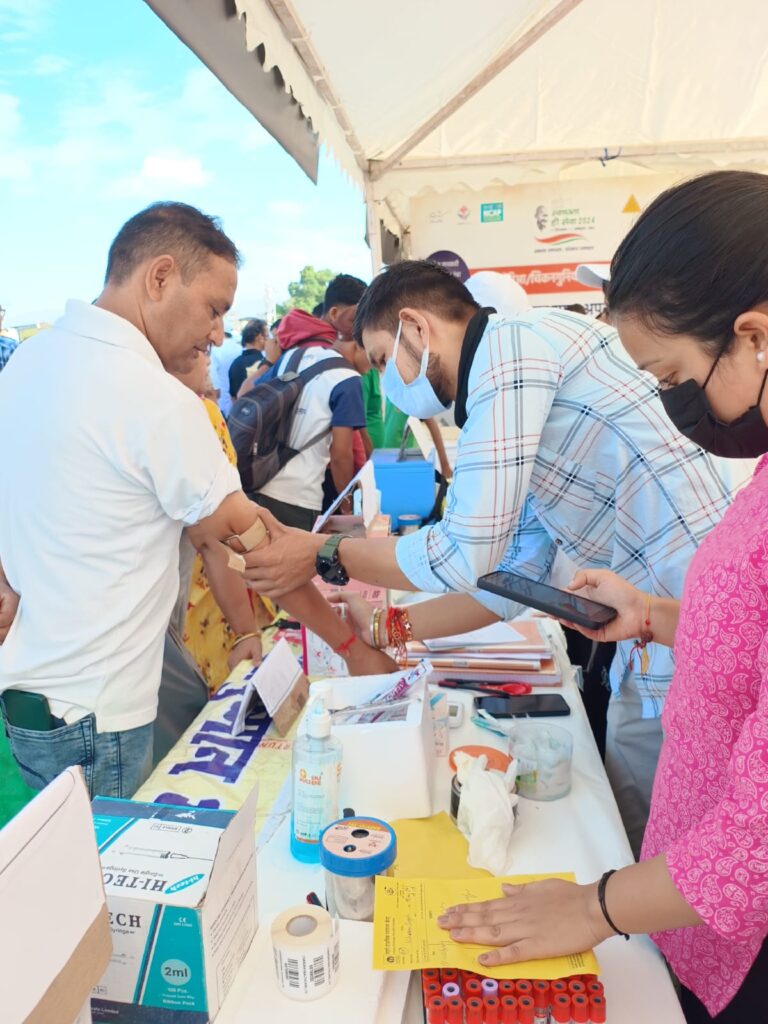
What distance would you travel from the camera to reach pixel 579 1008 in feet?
2.48

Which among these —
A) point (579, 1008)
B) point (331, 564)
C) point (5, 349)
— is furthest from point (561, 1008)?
point (5, 349)

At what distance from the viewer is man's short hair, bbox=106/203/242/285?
1477mm

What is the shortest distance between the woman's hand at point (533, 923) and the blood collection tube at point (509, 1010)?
0.11 feet

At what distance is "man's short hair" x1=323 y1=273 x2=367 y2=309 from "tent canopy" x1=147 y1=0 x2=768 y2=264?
621 millimetres

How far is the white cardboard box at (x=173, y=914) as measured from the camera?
69 cm

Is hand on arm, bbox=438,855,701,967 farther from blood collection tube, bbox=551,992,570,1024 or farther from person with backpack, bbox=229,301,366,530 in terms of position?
person with backpack, bbox=229,301,366,530

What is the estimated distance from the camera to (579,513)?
1508 millimetres

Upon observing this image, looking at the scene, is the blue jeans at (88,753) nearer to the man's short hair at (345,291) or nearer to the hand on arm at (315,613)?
the hand on arm at (315,613)

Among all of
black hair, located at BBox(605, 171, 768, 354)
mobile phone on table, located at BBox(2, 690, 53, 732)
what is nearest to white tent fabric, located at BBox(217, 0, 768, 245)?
black hair, located at BBox(605, 171, 768, 354)

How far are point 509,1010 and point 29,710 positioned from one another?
1.02 metres

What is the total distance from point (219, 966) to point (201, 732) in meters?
0.89

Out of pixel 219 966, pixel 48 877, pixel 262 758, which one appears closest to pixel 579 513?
pixel 262 758

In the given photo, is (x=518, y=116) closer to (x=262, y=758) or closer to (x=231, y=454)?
(x=231, y=454)

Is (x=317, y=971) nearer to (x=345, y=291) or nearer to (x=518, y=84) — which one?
(x=345, y=291)
